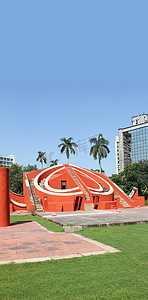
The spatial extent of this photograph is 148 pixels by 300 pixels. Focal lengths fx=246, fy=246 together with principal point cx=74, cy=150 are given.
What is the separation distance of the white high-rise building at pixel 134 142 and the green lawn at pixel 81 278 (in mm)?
73436

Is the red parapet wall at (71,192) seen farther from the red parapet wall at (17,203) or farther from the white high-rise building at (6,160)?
the white high-rise building at (6,160)

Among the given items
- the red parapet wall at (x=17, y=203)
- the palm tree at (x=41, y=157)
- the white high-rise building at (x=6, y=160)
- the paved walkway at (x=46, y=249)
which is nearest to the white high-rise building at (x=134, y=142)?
the palm tree at (x=41, y=157)

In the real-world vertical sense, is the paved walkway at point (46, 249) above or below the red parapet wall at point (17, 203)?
above

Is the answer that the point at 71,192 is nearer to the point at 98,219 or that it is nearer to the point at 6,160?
the point at 98,219

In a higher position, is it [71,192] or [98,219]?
[71,192]

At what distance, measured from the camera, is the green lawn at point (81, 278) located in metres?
3.86

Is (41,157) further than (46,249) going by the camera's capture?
Yes

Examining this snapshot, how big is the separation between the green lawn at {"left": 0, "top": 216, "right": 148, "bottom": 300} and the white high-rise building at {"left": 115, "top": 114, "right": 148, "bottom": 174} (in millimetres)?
73436

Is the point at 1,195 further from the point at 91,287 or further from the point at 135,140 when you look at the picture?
the point at 135,140

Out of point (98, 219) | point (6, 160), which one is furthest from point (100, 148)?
point (6, 160)

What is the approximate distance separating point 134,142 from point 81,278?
78.8m

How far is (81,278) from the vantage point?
4512 millimetres

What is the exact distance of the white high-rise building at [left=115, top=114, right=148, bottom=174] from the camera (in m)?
77.1

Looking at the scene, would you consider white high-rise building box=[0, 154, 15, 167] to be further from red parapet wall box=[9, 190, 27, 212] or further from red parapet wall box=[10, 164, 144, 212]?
red parapet wall box=[9, 190, 27, 212]
